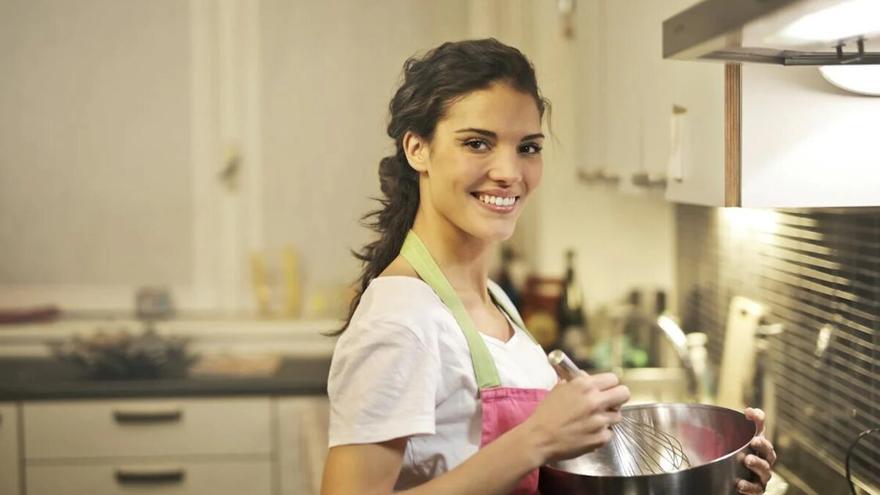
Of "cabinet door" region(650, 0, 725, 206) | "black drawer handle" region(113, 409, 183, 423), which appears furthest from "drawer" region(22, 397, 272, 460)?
"cabinet door" region(650, 0, 725, 206)

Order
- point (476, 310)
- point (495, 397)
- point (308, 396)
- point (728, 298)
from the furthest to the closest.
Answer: point (308, 396) < point (728, 298) < point (476, 310) < point (495, 397)

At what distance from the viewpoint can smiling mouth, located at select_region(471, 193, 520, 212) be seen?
125cm

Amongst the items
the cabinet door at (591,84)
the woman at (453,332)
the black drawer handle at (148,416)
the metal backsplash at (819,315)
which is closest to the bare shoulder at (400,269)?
the woman at (453,332)

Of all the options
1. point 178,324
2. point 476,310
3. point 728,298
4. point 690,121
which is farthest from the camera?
point 178,324

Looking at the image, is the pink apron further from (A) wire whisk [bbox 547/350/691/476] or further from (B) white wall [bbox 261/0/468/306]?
(B) white wall [bbox 261/0/468/306]

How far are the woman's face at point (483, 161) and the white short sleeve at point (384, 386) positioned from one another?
0.20 meters

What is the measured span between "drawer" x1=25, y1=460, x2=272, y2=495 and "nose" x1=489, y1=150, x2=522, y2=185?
2.01 metres

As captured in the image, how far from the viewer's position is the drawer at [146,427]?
2.98 meters

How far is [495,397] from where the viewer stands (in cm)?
121

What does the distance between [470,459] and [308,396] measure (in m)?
1.96

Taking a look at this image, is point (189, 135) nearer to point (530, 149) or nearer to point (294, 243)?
point (294, 243)

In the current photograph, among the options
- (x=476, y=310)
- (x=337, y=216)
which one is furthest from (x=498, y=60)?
(x=337, y=216)

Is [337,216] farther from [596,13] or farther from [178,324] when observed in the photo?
[596,13]

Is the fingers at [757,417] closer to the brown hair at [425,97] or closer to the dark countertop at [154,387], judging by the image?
the brown hair at [425,97]
